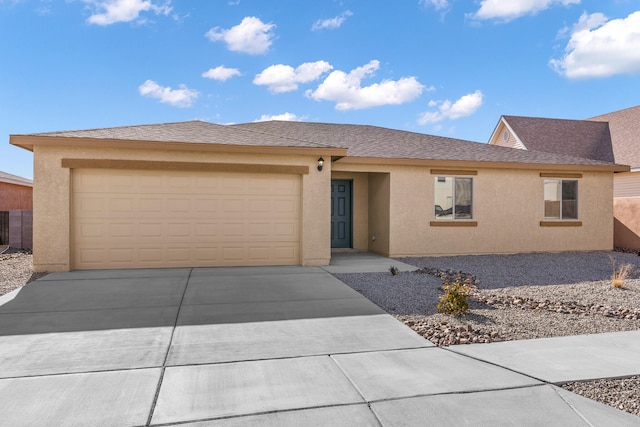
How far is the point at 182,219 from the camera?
10.5 m

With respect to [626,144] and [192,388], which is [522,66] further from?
[192,388]

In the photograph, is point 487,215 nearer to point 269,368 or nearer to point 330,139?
point 330,139

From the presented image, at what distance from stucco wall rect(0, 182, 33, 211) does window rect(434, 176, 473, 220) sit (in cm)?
2253

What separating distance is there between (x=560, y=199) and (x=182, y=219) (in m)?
12.7

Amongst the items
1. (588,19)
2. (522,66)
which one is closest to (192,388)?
(588,19)

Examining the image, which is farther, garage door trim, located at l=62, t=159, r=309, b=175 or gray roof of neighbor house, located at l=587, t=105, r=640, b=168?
gray roof of neighbor house, located at l=587, t=105, r=640, b=168

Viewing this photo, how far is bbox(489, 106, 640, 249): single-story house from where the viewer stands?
790 inches

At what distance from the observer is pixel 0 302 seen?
691 cm

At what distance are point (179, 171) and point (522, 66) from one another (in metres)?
20.1

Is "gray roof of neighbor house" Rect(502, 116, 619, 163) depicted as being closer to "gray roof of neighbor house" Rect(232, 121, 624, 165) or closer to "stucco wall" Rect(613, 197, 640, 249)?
"stucco wall" Rect(613, 197, 640, 249)

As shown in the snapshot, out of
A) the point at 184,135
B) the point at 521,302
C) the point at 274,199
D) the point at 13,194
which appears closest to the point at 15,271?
the point at 184,135

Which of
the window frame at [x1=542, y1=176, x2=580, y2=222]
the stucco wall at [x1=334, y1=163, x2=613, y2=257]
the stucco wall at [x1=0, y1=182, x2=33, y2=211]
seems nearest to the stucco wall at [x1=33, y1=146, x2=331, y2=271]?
the stucco wall at [x1=334, y1=163, x2=613, y2=257]

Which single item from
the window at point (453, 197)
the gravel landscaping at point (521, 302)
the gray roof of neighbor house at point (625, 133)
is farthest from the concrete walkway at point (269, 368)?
the gray roof of neighbor house at point (625, 133)

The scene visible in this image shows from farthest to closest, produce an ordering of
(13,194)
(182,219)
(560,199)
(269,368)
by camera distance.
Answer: (13,194) → (560,199) → (182,219) → (269,368)
